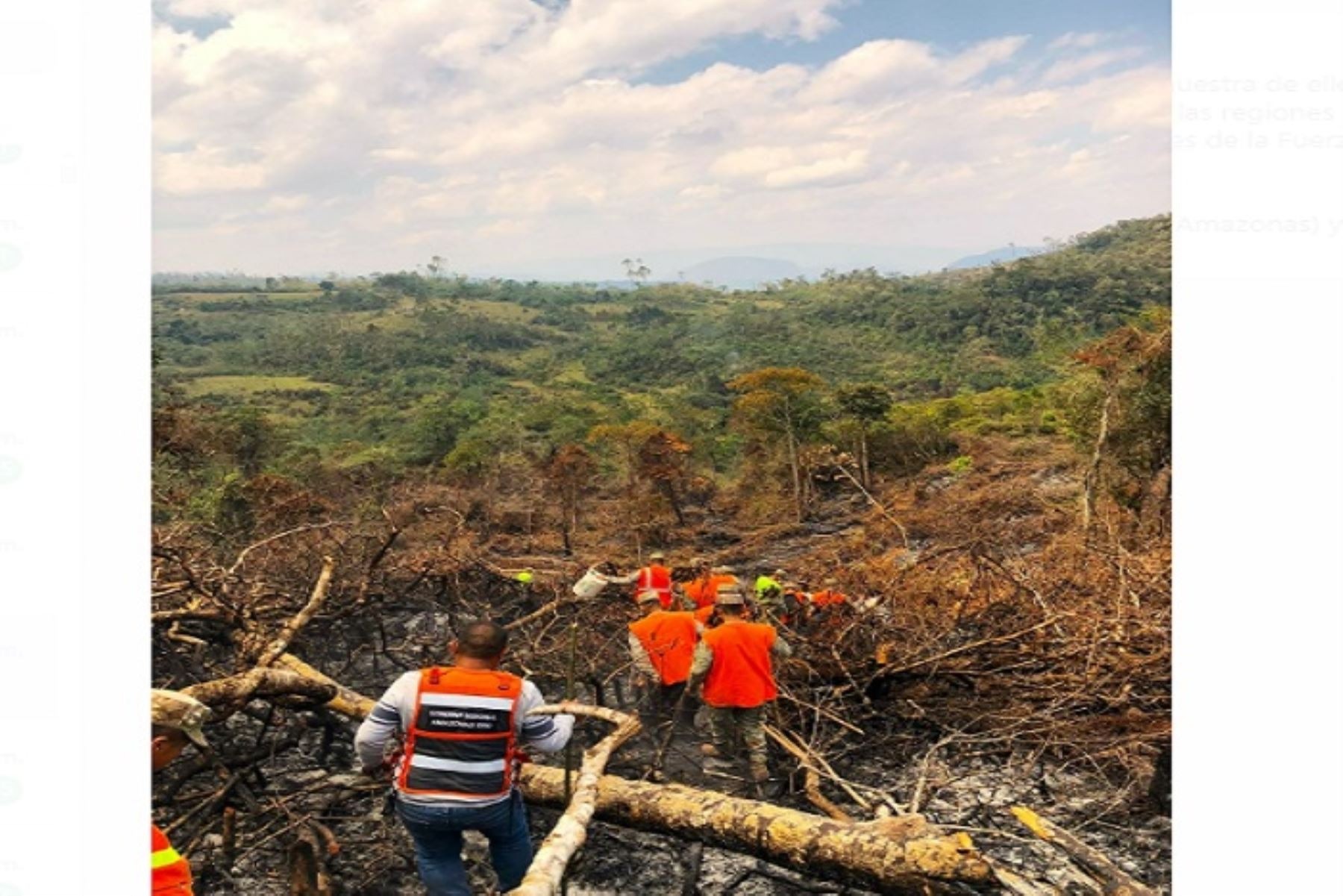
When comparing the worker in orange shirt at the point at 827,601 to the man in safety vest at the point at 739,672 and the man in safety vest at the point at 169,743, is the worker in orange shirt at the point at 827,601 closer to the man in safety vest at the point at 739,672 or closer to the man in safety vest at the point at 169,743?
the man in safety vest at the point at 739,672

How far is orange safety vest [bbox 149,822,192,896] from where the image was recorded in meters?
2.15

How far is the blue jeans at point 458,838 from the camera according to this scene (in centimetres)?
287

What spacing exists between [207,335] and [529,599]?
57996 millimetres

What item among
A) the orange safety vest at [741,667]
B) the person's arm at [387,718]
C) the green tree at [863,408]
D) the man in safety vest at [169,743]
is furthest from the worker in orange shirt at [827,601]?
the green tree at [863,408]

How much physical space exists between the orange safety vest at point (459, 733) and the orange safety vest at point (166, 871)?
739mm

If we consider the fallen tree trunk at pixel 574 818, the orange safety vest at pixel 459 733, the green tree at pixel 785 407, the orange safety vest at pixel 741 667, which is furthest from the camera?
the green tree at pixel 785 407

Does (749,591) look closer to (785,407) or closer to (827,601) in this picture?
(827,601)

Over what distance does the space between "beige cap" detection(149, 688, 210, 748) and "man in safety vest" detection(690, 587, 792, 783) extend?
252 centimetres

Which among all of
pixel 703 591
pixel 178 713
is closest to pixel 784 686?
pixel 703 591

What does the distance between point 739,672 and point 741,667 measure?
0.03 meters

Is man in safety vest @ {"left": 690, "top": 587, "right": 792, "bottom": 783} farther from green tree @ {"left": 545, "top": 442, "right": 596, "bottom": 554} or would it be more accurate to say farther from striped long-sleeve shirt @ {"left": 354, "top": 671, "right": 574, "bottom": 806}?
green tree @ {"left": 545, "top": 442, "right": 596, "bottom": 554}

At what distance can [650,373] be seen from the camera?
135 ft
